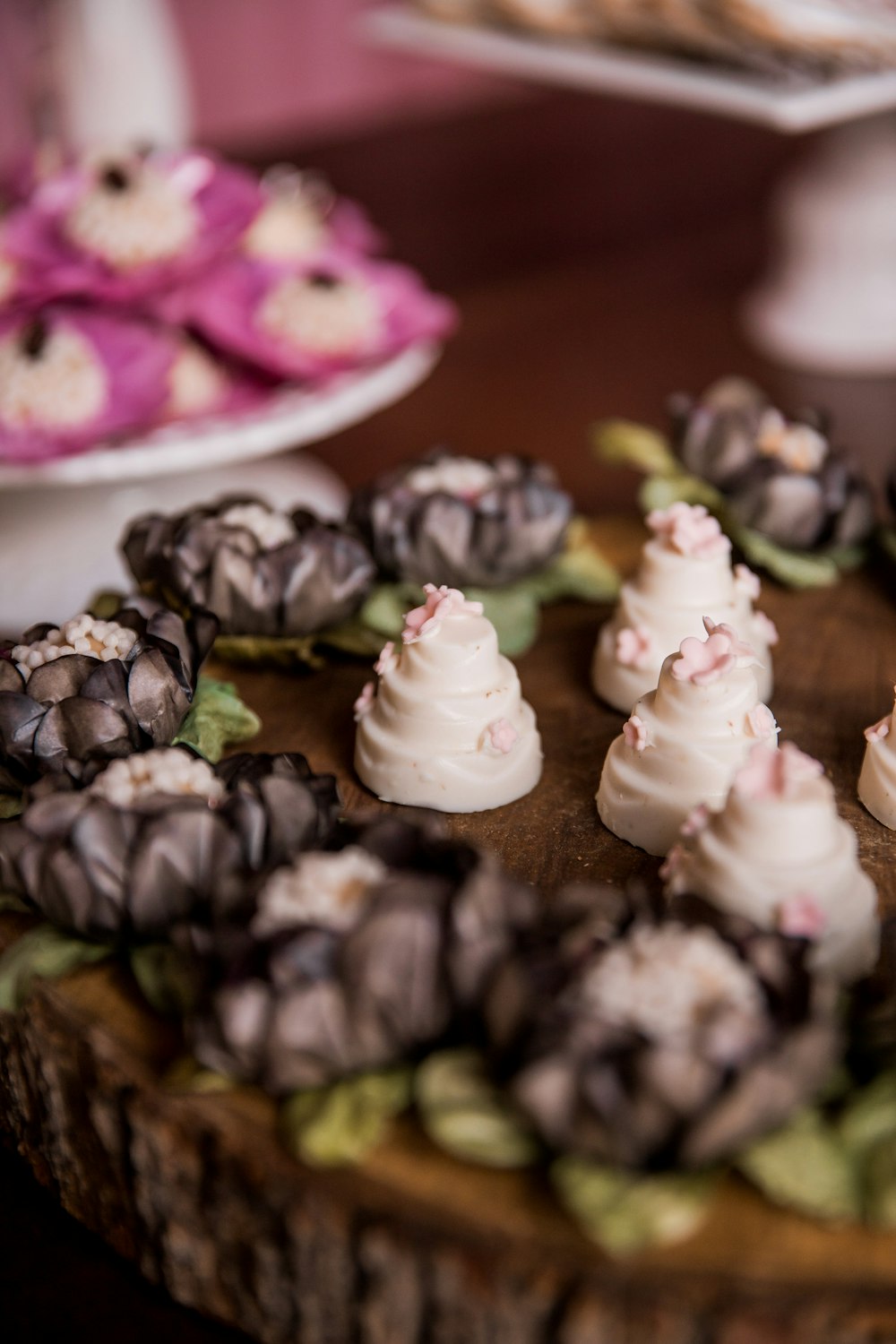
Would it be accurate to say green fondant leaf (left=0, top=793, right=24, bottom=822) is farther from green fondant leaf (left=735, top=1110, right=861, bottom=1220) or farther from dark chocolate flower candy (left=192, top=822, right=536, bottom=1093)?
green fondant leaf (left=735, top=1110, right=861, bottom=1220)

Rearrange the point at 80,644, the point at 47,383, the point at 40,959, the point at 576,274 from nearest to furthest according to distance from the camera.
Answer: the point at 40,959 < the point at 80,644 < the point at 47,383 < the point at 576,274

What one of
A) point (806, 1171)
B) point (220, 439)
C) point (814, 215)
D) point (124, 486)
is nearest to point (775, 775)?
point (806, 1171)

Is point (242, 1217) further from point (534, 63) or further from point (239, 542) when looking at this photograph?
point (534, 63)

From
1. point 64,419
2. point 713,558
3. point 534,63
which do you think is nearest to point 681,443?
point 713,558

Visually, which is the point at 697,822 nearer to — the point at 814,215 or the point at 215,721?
the point at 215,721

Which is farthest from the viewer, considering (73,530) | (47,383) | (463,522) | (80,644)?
(73,530)

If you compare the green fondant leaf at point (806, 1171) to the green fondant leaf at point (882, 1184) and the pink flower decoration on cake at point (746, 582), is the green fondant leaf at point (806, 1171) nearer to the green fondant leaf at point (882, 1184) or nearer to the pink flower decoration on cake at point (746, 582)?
the green fondant leaf at point (882, 1184)

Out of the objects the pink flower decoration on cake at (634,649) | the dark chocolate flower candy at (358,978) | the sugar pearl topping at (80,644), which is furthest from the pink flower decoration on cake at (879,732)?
the sugar pearl topping at (80,644)

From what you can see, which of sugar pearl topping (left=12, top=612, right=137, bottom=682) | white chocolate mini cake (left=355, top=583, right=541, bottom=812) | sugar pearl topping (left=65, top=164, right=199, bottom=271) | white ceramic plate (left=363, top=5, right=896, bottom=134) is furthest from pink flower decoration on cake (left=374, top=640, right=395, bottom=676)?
white ceramic plate (left=363, top=5, right=896, bottom=134)
